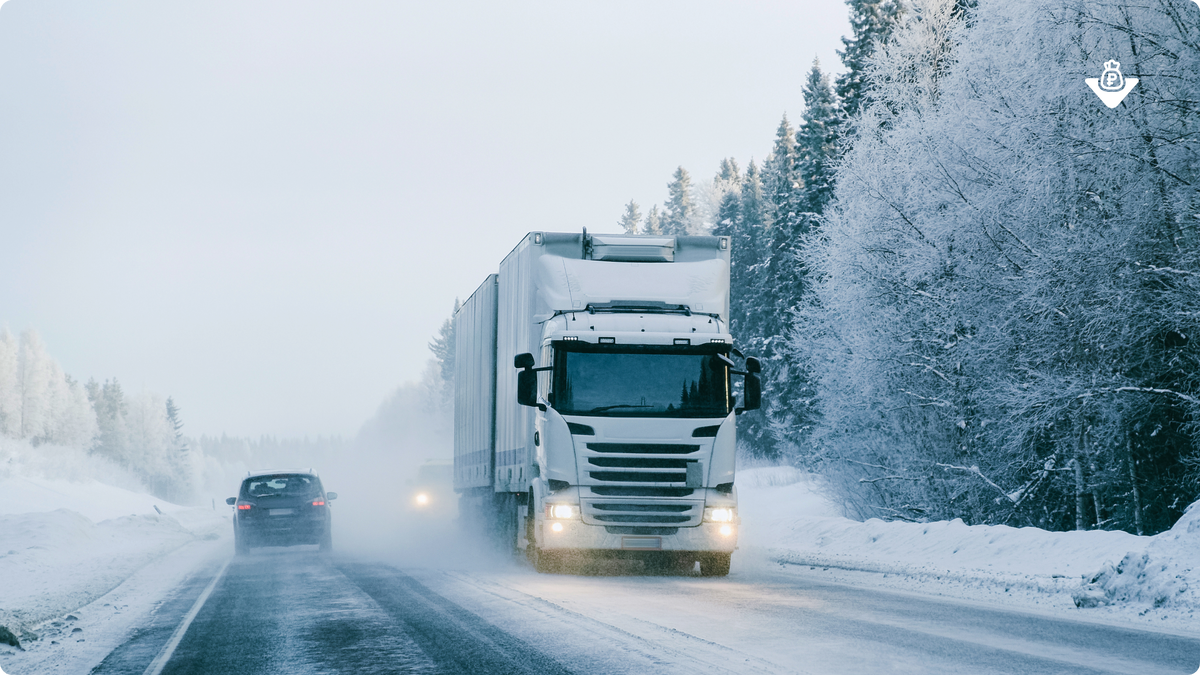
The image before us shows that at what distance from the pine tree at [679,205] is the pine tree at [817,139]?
32.7 m

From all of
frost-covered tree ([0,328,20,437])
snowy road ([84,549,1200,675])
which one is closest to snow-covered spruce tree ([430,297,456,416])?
frost-covered tree ([0,328,20,437])

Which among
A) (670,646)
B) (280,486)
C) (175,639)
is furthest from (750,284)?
(670,646)

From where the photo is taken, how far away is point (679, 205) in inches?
3290

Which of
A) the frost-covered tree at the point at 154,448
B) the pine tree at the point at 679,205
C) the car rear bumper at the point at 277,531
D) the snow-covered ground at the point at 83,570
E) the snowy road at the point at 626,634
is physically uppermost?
the pine tree at the point at 679,205

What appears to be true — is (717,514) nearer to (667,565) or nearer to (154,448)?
(667,565)

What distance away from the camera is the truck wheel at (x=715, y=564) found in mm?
14695

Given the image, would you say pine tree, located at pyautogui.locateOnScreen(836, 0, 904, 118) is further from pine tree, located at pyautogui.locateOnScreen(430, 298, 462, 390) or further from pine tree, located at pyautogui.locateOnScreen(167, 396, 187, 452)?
pine tree, located at pyautogui.locateOnScreen(167, 396, 187, 452)

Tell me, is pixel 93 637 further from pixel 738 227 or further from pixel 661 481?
pixel 738 227

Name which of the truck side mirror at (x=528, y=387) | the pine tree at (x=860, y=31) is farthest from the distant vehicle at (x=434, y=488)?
the pine tree at (x=860, y=31)

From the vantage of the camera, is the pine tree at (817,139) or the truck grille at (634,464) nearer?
the truck grille at (634,464)

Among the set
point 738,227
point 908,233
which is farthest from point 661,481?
point 738,227

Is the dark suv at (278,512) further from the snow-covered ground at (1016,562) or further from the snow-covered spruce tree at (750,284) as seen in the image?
the snow-covered spruce tree at (750,284)

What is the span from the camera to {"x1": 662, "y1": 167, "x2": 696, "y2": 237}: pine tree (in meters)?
81.9

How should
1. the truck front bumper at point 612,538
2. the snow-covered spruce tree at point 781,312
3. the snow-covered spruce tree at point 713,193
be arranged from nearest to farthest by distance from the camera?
the truck front bumper at point 612,538 → the snow-covered spruce tree at point 781,312 → the snow-covered spruce tree at point 713,193
